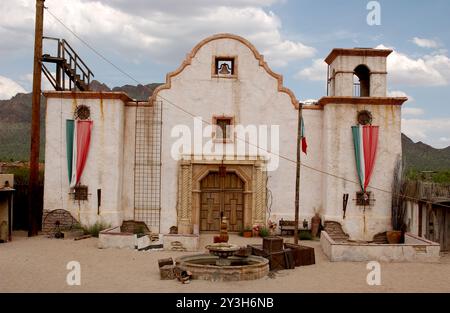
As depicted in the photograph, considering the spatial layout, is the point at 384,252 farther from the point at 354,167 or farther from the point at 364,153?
the point at 364,153

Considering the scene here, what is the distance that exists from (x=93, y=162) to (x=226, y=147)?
5.66 meters

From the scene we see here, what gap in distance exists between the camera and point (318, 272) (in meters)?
15.5

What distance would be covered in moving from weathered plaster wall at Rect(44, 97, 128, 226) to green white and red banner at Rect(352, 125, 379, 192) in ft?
32.7

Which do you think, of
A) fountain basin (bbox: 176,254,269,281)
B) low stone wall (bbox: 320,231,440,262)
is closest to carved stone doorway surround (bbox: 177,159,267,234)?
low stone wall (bbox: 320,231,440,262)

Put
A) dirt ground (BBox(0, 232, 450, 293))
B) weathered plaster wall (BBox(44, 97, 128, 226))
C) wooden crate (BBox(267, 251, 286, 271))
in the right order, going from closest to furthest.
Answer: dirt ground (BBox(0, 232, 450, 293)), wooden crate (BBox(267, 251, 286, 271)), weathered plaster wall (BBox(44, 97, 128, 226))

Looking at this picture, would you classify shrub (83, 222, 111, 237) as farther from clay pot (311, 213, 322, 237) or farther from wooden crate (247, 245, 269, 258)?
clay pot (311, 213, 322, 237)

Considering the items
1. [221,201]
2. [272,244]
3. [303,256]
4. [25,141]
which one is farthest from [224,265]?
[25,141]

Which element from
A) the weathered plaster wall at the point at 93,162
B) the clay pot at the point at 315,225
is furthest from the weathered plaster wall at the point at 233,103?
the weathered plaster wall at the point at 93,162

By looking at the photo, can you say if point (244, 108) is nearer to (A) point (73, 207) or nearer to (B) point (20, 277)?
(A) point (73, 207)

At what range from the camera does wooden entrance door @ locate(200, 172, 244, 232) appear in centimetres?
2297

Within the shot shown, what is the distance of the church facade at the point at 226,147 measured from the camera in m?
22.2

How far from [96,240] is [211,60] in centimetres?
894

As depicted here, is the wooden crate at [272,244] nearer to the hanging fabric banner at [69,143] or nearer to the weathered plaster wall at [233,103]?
the weathered plaster wall at [233,103]
